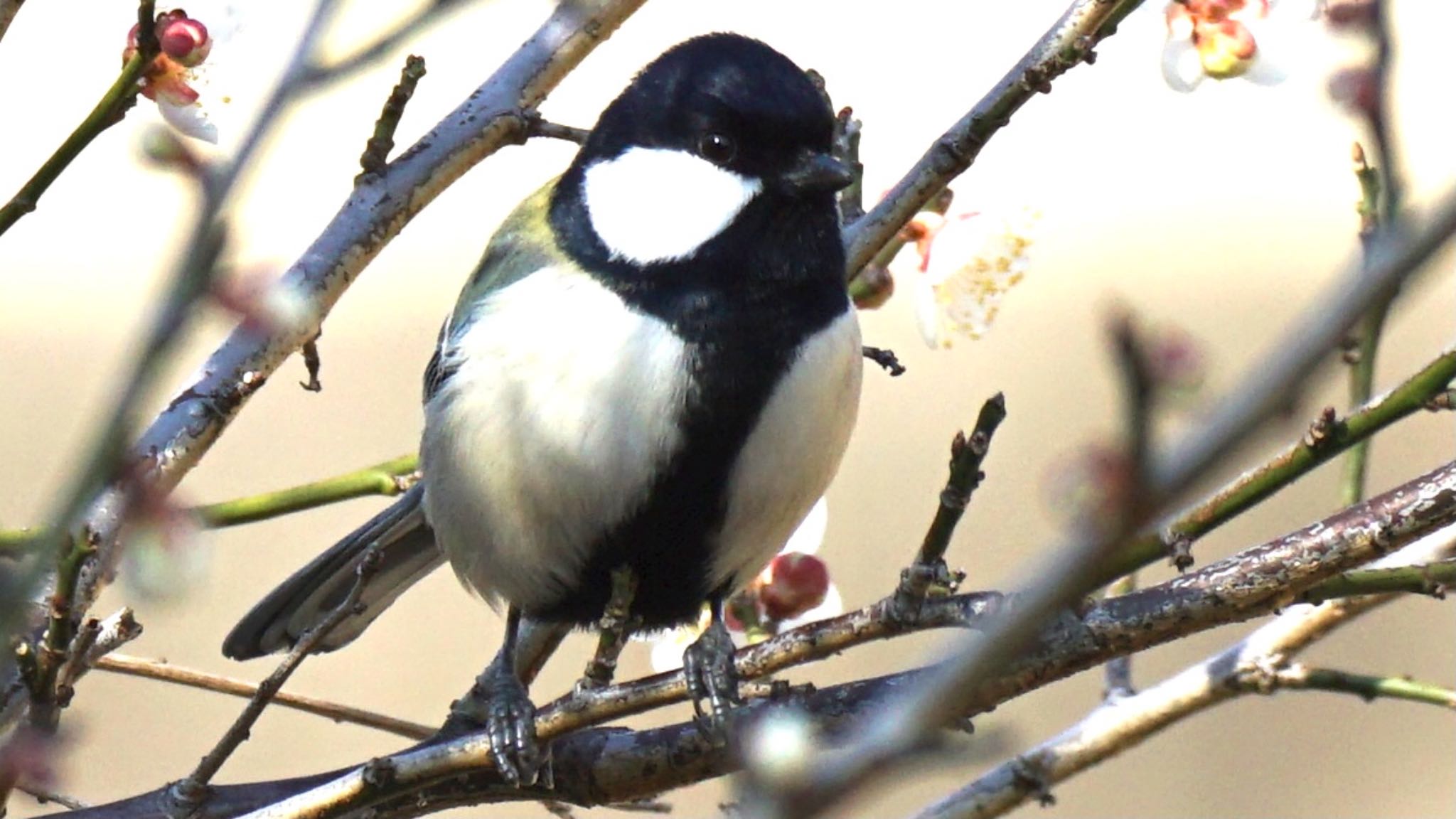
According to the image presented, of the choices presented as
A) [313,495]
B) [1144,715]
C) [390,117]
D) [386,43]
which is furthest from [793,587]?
[386,43]

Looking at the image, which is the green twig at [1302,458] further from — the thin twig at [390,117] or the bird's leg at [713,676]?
the thin twig at [390,117]

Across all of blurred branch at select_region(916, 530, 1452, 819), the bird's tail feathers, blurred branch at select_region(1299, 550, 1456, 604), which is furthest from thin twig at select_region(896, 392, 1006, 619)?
the bird's tail feathers

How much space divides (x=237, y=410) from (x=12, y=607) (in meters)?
0.82

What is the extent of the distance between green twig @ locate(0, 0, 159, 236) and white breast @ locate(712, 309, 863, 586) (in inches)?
27.6

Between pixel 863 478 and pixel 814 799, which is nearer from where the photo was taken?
pixel 814 799

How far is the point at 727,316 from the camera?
165 centimetres

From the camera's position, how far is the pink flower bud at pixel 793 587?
5.38 feet

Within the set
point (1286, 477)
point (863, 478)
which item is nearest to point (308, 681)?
point (863, 478)

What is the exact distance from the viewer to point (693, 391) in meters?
1.62

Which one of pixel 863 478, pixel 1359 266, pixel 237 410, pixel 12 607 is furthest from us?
pixel 863 478

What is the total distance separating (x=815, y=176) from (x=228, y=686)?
69 cm

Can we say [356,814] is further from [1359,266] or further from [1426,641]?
[1426,641]

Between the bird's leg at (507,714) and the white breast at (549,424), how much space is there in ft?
0.35

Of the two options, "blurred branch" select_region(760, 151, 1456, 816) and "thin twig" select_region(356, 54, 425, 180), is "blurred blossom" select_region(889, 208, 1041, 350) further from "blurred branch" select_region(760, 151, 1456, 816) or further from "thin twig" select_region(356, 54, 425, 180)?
"blurred branch" select_region(760, 151, 1456, 816)
